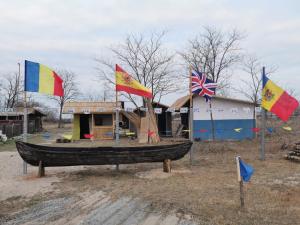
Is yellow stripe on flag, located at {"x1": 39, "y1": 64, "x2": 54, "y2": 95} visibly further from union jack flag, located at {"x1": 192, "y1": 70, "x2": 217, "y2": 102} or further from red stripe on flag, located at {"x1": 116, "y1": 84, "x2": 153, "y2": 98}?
union jack flag, located at {"x1": 192, "y1": 70, "x2": 217, "y2": 102}

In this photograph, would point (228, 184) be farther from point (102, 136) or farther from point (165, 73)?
point (165, 73)

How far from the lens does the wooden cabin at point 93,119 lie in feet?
88.3

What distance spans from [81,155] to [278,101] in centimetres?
726

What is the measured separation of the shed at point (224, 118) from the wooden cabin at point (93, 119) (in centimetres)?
691

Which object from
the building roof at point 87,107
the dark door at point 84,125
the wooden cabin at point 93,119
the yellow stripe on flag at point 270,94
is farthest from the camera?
the dark door at point 84,125

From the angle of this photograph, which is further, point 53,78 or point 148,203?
point 53,78

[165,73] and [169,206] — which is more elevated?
[165,73]

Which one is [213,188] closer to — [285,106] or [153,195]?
[153,195]

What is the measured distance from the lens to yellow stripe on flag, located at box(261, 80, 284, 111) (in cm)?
1190

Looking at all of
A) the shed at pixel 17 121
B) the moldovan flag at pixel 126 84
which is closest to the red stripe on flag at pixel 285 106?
the moldovan flag at pixel 126 84

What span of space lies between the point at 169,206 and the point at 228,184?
2.55 meters

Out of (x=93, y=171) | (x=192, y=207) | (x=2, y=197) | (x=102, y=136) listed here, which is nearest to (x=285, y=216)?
(x=192, y=207)

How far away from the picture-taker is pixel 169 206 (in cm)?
651

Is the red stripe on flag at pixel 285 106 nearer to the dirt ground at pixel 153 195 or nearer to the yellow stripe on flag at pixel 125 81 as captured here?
the dirt ground at pixel 153 195
